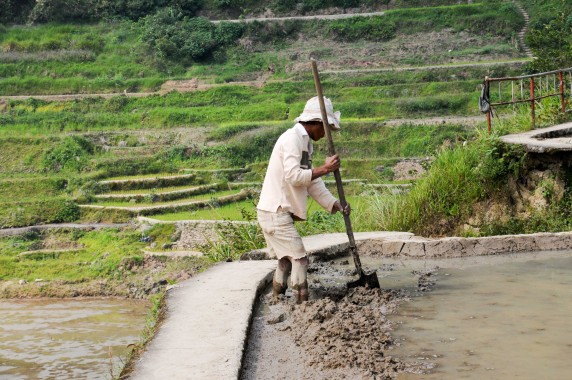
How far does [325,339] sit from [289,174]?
1276 mm

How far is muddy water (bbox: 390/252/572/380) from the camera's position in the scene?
15.7 feet

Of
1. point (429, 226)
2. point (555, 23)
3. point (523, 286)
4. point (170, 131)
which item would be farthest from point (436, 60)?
point (523, 286)

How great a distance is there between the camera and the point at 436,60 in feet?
117

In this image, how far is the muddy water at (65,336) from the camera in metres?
13.8

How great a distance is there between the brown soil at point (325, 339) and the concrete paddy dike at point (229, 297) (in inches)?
5.3

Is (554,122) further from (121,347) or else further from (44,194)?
(44,194)

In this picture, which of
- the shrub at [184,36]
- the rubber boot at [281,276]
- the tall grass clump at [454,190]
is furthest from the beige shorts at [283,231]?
the shrub at [184,36]

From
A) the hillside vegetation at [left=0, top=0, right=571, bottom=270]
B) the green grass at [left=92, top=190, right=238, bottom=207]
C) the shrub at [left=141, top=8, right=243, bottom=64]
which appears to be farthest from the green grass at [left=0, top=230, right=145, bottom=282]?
the shrub at [left=141, top=8, right=243, bottom=64]

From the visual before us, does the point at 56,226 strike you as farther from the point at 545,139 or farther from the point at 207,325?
the point at 207,325

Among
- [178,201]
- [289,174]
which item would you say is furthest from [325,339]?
[178,201]

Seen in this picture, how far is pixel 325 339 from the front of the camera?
5.22m

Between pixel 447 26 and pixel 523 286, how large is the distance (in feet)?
106

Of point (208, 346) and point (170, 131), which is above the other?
point (208, 346)

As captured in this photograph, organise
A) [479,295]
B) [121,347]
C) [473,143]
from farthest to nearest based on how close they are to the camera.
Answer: [121,347] → [473,143] → [479,295]
